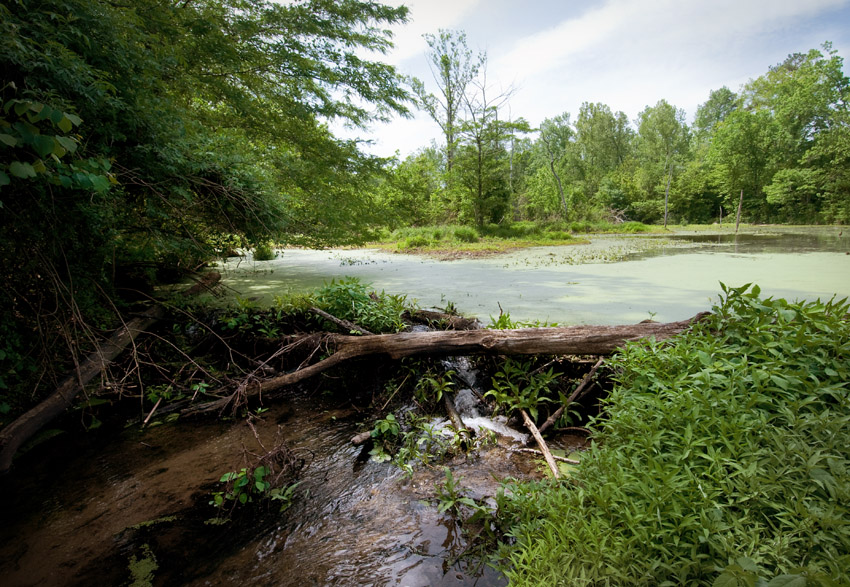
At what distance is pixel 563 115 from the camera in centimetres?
3497

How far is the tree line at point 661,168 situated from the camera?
16.5 meters

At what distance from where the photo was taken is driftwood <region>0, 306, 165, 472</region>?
1912 millimetres

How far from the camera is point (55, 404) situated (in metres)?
2.17

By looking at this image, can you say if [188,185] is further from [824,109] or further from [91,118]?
[824,109]

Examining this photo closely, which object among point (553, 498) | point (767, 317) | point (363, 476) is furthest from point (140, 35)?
point (767, 317)

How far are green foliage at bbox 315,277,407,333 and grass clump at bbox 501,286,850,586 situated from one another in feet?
6.19

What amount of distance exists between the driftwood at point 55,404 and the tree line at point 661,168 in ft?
31.0

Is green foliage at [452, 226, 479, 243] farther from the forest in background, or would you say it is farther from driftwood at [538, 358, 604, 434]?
driftwood at [538, 358, 604, 434]

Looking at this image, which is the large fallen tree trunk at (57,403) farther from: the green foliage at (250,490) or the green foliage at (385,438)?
the green foliage at (385,438)

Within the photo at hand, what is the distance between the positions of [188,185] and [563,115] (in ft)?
129

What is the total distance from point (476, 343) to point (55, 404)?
265 cm

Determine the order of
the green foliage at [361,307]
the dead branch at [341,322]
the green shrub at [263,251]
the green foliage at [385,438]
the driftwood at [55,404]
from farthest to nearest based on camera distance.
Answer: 1. the green shrub at [263,251]
2. the green foliage at [361,307]
3. the dead branch at [341,322]
4. the green foliage at [385,438]
5. the driftwood at [55,404]

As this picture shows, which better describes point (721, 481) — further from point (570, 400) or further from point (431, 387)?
point (431, 387)

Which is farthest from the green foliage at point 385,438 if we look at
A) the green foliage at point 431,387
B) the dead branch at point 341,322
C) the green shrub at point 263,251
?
the green shrub at point 263,251
